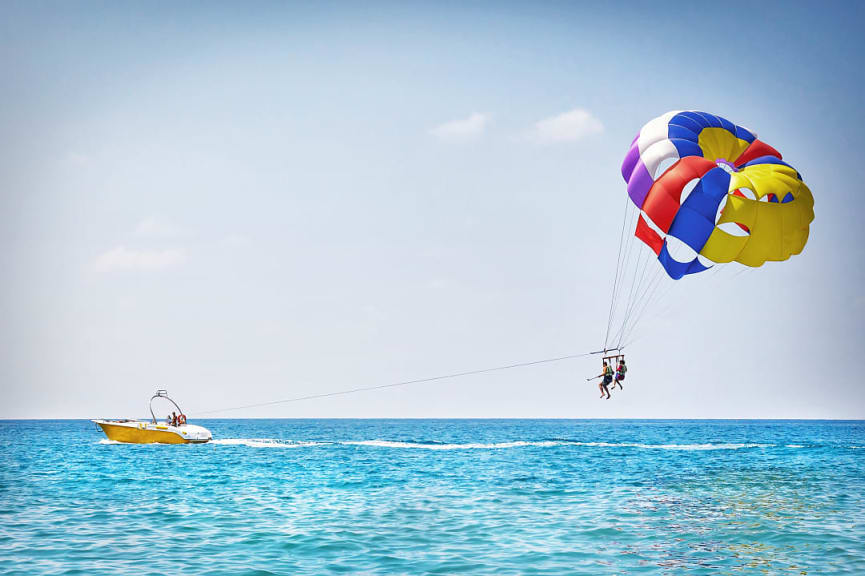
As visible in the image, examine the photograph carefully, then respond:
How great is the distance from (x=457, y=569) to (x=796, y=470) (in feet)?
82.0

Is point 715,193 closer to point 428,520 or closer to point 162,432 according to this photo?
point 428,520

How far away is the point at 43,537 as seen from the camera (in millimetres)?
14789

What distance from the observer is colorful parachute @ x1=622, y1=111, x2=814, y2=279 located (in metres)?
18.5

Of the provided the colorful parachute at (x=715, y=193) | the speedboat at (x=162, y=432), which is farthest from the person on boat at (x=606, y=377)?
the speedboat at (x=162, y=432)

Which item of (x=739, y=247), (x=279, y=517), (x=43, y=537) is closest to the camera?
(x=43, y=537)

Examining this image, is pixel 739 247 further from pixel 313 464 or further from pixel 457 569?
pixel 313 464

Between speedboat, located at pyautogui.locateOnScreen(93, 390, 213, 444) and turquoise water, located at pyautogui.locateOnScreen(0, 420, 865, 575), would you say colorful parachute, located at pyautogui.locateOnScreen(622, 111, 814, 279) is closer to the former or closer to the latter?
turquoise water, located at pyautogui.locateOnScreen(0, 420, 865, 575)

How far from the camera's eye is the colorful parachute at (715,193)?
60.7 ft

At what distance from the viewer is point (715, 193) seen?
18.5 metres

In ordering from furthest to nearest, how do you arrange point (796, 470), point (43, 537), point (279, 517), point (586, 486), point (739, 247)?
point (796, 470) < point (586, 486) < point (739, 247) < point (279, 517) < point (43, 537)

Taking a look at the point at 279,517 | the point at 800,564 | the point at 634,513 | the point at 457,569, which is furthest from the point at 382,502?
the point at 800,564

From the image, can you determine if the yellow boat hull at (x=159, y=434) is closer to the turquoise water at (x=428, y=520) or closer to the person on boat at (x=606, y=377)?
the turquoise water at (x=428, y=520)

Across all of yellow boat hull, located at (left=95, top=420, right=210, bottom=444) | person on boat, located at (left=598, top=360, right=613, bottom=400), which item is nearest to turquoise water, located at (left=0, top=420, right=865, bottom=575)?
person on boat, located at (left=598, top=360, right=613, bottom=400)

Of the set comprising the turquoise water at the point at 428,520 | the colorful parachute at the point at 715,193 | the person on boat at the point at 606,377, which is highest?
the colorful parachute at the point at 715,193
